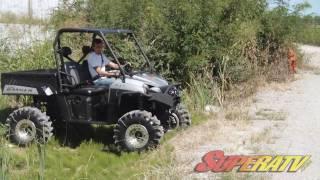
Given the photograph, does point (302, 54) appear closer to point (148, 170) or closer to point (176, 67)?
point (176, 67)

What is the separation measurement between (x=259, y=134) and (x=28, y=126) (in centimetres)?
359

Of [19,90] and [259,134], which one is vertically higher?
[19,90]

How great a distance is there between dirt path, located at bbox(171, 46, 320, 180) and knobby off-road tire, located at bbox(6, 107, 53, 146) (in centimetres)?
194

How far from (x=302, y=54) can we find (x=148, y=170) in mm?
15168

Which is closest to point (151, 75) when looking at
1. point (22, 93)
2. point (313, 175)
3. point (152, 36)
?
point (22, 93)

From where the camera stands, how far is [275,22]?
1672cm

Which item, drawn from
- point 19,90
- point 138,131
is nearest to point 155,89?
point 138,131

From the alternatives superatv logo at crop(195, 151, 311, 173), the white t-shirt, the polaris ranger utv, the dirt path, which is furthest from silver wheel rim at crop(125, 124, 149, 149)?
the white t-shirt

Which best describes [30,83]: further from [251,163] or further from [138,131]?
[251,163]

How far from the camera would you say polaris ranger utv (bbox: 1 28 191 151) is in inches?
318

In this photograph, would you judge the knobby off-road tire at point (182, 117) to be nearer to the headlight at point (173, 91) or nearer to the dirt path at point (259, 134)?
the dirt path at point (259, 134)

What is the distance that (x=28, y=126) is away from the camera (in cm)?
852

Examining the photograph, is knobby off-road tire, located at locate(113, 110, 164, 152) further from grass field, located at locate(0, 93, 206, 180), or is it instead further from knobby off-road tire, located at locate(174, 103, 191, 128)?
knobby off-road tire, located at locate(174, 103, 191, 128)

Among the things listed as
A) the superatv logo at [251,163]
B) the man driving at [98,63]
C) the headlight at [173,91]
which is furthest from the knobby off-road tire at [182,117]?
the superatv logo at [251,163]
